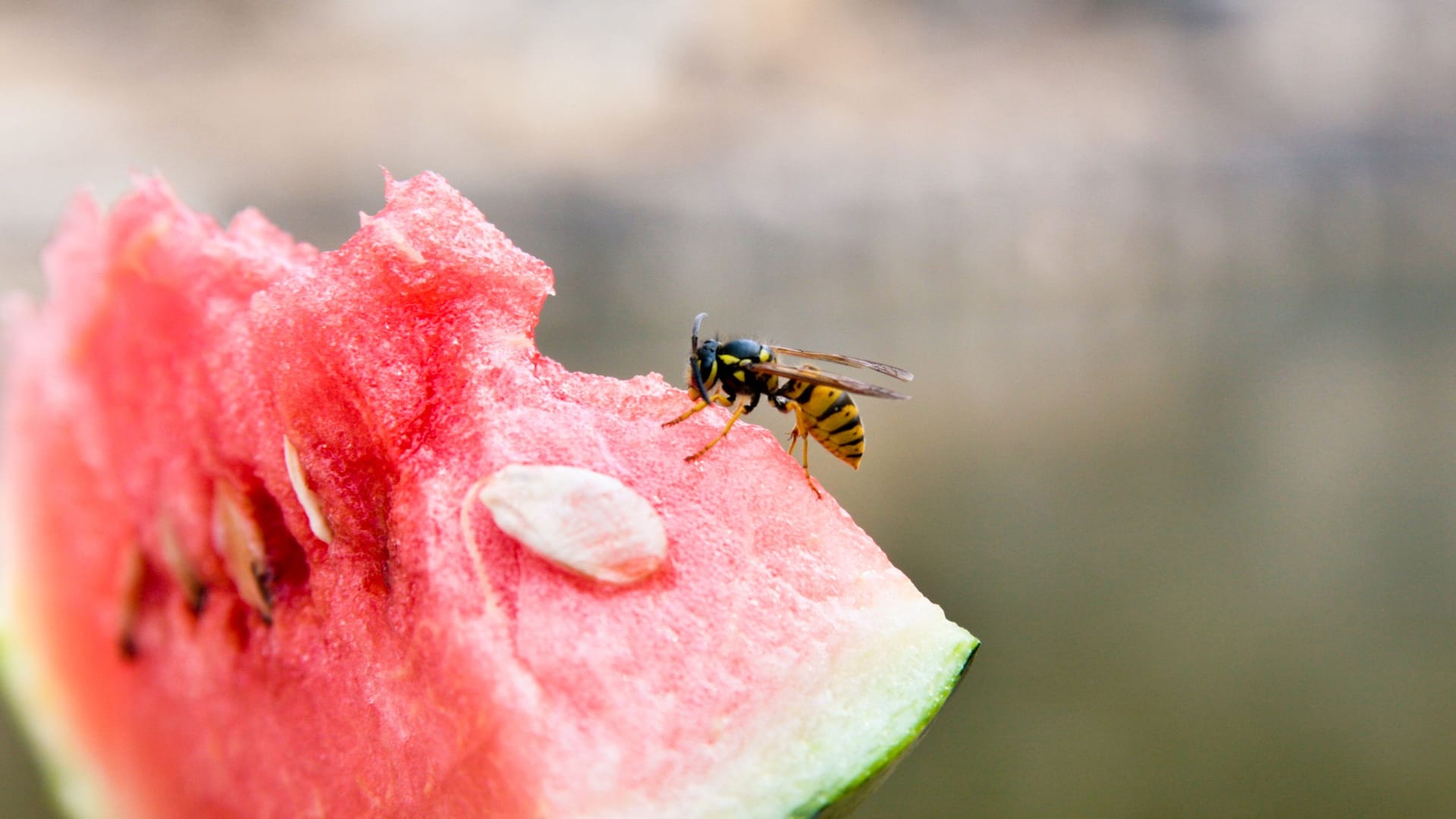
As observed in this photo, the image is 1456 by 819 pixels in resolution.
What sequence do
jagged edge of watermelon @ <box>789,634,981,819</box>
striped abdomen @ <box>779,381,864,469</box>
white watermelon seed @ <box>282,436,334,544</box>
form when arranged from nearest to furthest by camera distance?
jagged edge of watermelon @ <box>789,634,981,819</box>
white watermelon seed @ <box>282,436,334,544</box>
striped abdomen @ <box>779,381,864,469</box>

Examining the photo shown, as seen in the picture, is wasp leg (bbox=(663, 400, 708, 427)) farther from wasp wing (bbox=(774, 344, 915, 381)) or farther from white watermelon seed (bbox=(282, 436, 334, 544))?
white watermelon seed (bbox=(282, 436, 334, 544))

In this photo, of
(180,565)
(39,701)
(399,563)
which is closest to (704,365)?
(399,563)

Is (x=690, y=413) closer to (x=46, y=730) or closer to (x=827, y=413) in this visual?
(x=827, y=413)

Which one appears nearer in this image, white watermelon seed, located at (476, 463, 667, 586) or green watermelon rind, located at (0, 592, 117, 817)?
white watermelon seed, located at (476, 463, 667, 586)

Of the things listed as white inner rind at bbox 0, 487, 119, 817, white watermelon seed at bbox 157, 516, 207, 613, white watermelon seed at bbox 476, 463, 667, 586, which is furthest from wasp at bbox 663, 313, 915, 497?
white inner rind at bbox 0, 487, 119, 817

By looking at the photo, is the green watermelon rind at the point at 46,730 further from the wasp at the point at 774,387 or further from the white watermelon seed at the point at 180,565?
the wasp at the point at 774,387

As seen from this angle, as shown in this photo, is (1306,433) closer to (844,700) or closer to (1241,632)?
(1241,632)
